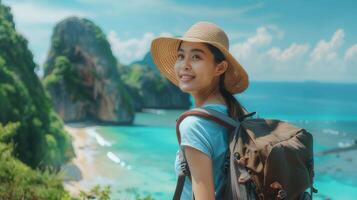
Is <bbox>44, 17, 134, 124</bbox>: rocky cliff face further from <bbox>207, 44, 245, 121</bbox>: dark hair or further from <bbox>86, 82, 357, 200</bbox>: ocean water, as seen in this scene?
<bbox>207, 44, 245, 121</bbox>: dark hair

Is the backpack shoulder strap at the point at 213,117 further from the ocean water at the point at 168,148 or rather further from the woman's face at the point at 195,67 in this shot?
the ocean water at the point at 168,148

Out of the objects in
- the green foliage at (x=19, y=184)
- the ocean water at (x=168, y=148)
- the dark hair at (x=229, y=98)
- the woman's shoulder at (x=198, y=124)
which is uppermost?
the dark hair at (x=229, y=98)

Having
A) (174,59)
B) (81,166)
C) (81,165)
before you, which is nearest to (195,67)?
(174,59)

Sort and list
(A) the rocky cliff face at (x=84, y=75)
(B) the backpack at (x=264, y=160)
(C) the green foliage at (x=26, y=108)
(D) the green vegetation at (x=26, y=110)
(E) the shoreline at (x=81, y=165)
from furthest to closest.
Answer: (A) the rocky cliff face at (x=84, y=75) < (E) the shoreline at (x=81, y=165) < (C) the green foliage at (x=26, y=108) < (D) the green vegetation at (x=26, y=110) < (B) the backpack at (x=264, y=160)

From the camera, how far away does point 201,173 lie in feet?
3.39

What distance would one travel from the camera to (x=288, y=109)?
4150 cm

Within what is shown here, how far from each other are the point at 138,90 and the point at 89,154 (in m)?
15.2

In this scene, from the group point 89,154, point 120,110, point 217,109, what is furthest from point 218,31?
point 120,110

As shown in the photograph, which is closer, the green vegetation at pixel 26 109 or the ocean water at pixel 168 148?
the green vegetation at pixel 26 109

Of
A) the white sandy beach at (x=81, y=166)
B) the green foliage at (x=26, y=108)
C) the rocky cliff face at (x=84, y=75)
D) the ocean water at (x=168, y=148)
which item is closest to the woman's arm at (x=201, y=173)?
the green foliage at (x=26, y=108)

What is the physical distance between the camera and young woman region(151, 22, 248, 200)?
1035mm

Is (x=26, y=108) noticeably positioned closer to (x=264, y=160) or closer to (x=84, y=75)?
(x=264, y=160)

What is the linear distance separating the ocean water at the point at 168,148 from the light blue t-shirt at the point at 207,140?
13.2 m

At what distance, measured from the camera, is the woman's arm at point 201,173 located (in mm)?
1033
